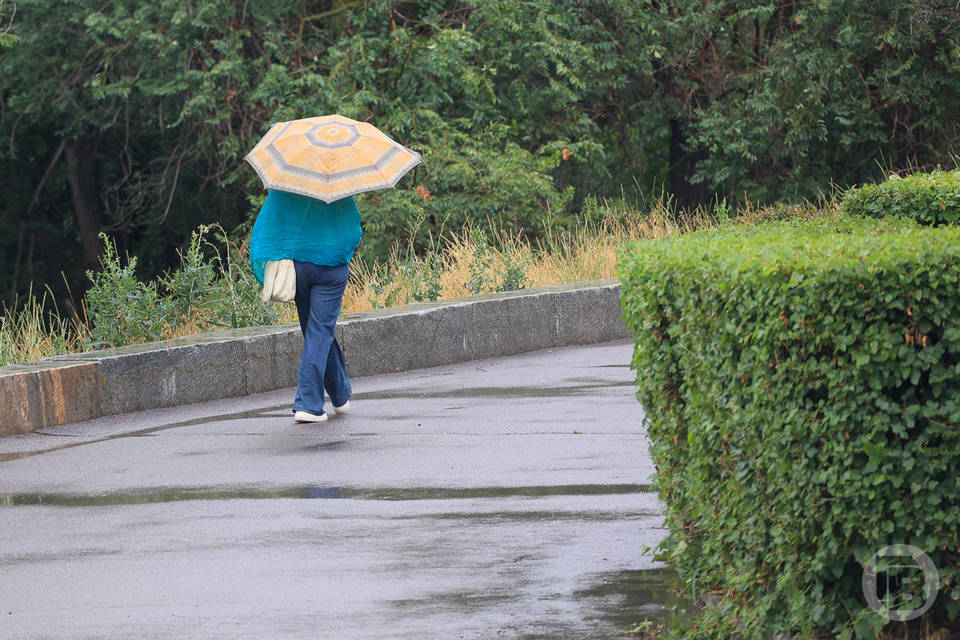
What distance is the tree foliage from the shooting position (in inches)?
866

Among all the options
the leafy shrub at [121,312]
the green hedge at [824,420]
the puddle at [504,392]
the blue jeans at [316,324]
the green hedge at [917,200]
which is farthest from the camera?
the leafy shrub at [121,312]

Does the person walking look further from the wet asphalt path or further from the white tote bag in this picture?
the wet asphalt path

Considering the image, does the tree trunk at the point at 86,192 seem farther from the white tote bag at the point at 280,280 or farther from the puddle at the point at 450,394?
the white tote bag at the point at 280,280

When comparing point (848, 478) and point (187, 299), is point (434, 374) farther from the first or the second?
point (848, 478)

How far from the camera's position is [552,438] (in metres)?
9.10

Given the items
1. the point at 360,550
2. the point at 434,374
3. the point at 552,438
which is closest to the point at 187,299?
the point at 434,374

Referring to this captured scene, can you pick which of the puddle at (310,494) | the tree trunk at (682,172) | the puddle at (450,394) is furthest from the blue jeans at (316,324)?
the tree trunk at (682,172)

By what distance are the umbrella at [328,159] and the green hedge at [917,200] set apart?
309 centimetres

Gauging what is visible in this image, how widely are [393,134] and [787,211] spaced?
22.9 ft

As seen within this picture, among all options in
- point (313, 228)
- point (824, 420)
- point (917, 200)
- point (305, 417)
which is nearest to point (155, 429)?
point (305, 417)

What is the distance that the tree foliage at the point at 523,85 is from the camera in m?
22.0

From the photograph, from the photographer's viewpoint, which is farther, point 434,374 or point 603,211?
point 603,211

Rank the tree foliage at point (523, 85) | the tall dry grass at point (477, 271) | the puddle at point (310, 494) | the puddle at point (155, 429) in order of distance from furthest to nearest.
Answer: the tree foliage at point (523, 85) → the tall dry grass at point (477, 271) → the puddle at point (155, 429) → the puddle at point (310, 494)

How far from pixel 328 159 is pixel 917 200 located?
376 centimetres
